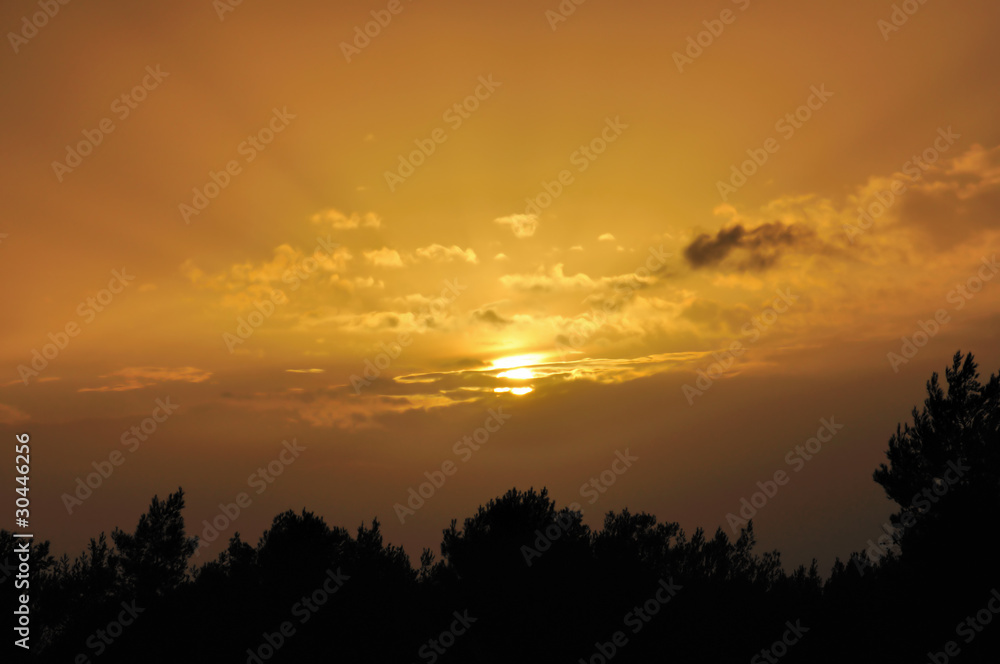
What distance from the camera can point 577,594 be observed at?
51031mm

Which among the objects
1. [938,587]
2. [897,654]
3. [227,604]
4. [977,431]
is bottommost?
[897,654]

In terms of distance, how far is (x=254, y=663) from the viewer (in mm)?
43156

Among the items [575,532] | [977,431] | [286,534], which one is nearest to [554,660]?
[575,532]

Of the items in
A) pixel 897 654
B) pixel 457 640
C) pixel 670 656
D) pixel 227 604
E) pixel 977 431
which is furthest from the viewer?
pixel 227 604

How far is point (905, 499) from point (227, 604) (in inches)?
2185

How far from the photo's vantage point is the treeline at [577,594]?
35031mm

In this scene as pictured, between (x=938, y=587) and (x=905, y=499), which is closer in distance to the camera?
(x=938, y=587)

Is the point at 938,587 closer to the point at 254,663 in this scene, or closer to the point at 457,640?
the point at 457,640

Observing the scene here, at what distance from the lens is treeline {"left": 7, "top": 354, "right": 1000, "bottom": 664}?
35.0 meters

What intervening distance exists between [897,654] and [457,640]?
26.5 meters

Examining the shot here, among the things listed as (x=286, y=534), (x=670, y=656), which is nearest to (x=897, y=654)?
(x=670, y=656)

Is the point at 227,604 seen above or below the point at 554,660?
above

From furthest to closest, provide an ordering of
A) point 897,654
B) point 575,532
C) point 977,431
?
point 575,532, point 977,431, point 897,654

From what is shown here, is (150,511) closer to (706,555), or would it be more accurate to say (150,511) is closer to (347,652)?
(347,652)
